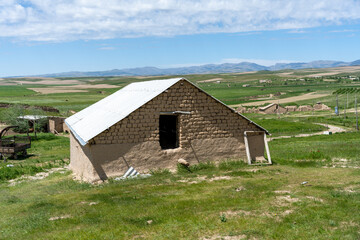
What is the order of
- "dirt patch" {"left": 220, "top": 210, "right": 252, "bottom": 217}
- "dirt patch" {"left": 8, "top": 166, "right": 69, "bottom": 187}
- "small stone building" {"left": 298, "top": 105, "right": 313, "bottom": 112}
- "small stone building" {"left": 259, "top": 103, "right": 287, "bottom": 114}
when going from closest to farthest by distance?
"dirt patch" {"left": 220, "top": 210, "right": 252, "bottom": 217}
"dirt patch" {"left": 8, "top": 166, "right": 69, "bottom": 187}
"small stone building" {"left": 259, "top": 103, "right": 287, "bottom": 114}
"small stone building" {"left": 298, "top": 105, "right": 313, "bottom": 112}

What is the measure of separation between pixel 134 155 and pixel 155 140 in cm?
121

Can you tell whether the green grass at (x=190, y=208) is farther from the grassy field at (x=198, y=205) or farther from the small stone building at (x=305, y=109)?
the small stone building at (x=305, y=109)

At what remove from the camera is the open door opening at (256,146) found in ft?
65.4

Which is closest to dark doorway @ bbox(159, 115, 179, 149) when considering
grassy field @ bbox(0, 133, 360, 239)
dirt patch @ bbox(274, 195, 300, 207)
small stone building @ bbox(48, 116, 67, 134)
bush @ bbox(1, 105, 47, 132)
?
grassy field @ bbox(0, 133, 360, 239)

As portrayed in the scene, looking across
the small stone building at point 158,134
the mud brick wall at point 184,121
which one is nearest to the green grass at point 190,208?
the small stone building at point 158,134

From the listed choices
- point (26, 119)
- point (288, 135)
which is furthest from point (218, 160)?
point (26, 119)

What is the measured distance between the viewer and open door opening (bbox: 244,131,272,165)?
1992cm

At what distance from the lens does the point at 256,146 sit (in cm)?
2022

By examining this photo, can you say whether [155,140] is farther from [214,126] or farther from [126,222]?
[126,222]

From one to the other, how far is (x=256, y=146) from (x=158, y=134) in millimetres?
5356

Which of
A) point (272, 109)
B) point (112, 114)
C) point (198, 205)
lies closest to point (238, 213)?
point (198, 205)

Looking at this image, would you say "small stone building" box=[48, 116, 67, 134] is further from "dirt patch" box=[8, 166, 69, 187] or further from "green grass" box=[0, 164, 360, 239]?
"green grass" box=[0, 164, 360, 239]

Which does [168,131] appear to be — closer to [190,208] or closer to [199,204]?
[199,204]

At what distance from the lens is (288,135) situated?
45094 mm
